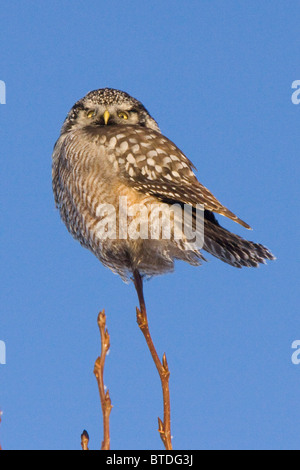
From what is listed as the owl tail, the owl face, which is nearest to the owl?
the owl tail

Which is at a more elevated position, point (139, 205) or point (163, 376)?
point (139, 205)

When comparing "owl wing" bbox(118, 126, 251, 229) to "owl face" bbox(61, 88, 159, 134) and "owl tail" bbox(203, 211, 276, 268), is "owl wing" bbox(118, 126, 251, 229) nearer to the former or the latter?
"owl tail" bbox(203, 211, 276, 268)

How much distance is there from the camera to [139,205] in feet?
15.3

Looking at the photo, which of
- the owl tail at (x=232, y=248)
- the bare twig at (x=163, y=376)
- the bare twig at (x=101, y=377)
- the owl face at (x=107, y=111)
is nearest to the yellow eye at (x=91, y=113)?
the owl face at (x=107, y=111)

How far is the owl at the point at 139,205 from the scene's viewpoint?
15.2 ft

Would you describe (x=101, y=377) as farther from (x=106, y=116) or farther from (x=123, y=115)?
(x=123, y=115)

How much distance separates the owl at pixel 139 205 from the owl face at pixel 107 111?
26 cm

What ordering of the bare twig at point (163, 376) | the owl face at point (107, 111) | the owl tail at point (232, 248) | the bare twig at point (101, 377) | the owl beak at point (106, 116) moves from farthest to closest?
the owl face at point (107, 111) < the owl beak at point (106, 116) < the owl tail at point (232, 248) < the bare twig at point (163, 376) < the bare twig at point (101, 377)

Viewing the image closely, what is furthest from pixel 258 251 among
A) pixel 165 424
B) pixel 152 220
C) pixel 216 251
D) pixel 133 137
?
pixel 165 424

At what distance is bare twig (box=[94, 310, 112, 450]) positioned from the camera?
105 inches

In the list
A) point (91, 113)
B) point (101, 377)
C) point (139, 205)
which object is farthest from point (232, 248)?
point (101, 377)

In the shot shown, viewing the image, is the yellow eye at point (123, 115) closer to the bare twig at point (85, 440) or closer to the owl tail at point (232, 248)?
the owl tail at point (232, 248)

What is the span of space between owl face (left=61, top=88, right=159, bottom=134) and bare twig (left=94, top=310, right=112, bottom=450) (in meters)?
2.69

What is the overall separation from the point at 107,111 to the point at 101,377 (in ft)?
10.0
